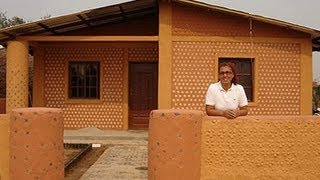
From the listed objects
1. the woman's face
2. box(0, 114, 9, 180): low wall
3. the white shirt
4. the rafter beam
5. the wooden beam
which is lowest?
box(0, 114, 9, 180): low wall

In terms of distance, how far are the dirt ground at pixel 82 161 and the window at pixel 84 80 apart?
354cm

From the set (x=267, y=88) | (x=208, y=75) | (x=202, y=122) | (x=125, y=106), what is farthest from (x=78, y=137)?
(x=202, y=122)

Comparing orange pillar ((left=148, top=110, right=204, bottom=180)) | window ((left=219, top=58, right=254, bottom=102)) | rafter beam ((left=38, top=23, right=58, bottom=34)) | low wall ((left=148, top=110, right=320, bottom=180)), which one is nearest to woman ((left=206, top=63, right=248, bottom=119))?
low wall ((left=148, top=110, right=320, bottom=180))

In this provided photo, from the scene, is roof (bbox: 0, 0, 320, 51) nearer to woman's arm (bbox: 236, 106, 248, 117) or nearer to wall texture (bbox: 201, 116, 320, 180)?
woman's arm (bbox: 236, 106, 248, 117)

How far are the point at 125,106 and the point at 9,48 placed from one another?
4195 mm

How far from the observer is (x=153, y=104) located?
47.0 ft

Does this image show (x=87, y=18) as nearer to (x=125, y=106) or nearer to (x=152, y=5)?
(x=152, y=5)

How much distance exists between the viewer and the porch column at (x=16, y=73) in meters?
11.9

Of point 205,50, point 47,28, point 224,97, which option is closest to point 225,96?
point 224,97

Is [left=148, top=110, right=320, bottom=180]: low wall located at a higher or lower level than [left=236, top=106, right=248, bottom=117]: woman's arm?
lower

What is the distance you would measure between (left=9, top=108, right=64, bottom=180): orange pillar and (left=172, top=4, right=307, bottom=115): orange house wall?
714 cm

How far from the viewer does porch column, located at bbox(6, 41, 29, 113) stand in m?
11.9

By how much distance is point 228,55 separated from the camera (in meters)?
12.0

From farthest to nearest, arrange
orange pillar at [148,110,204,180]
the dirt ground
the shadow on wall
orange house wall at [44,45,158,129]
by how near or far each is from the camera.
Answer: the shadow on wall
orange house wall at [44,45,158,129]
the dirt ground
orange pillar at [148,110,204,180]
